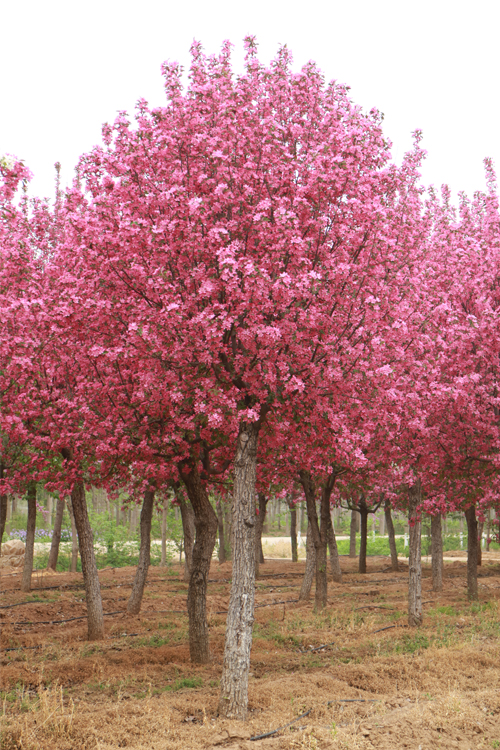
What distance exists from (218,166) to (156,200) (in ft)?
4.04

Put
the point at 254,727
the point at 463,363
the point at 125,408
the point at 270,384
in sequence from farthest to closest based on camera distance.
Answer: the point at 463,363
the point at 125,408
the point at 270,384
the point at 254,727

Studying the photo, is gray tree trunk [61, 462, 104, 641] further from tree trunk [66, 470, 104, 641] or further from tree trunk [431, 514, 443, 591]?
tree trunk [431, 514, 443, 591]

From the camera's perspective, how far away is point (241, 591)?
30.3 ft

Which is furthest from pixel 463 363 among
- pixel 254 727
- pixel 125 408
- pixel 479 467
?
pixel 254 727

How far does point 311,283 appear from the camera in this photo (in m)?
8.52

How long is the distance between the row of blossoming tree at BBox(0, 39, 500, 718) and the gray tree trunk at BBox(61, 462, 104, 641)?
37.4 inches

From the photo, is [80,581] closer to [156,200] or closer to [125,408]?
[125,408]

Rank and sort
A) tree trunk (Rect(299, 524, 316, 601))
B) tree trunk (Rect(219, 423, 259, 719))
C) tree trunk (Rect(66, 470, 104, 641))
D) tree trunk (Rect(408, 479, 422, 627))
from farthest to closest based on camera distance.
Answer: tree trunk (Rect(299, 524, 316, 601)) < tree trunk (Rect(408, 479, 422, 627)) < tree trunk (Rect(66, 470, 104, 641)) < tree trunk (Rect(219, 423, 259, 719))

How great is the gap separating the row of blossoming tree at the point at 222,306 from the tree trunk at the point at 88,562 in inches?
37.4

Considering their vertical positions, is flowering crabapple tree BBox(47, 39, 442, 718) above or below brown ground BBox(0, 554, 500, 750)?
above

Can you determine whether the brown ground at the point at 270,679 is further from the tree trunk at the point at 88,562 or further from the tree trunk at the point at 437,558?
the tree trunk at the point at 437,558

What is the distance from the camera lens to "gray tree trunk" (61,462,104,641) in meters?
13.5

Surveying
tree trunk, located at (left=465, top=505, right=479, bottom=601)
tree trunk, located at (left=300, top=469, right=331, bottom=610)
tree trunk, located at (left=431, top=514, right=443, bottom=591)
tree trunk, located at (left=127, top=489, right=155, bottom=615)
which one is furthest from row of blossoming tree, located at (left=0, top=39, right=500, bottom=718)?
tree trunk, located at (left=431, top=514, right=443, bottom=591)

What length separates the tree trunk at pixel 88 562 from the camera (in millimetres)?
13484
